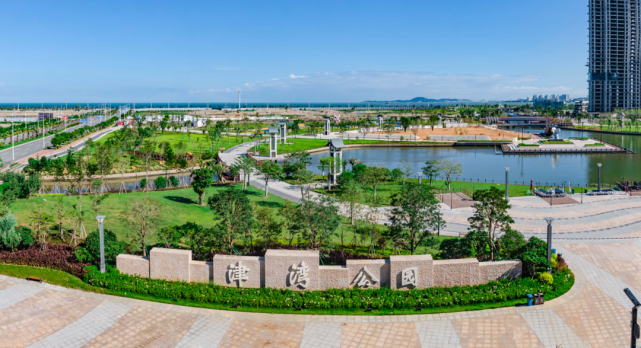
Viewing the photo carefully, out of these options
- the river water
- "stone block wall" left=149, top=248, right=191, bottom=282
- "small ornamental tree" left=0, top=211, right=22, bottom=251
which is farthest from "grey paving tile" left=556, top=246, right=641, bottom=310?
the river water

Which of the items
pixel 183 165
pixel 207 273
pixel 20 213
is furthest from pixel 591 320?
pixel 183 165

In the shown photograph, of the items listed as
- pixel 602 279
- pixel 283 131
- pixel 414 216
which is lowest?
pixel 602 279

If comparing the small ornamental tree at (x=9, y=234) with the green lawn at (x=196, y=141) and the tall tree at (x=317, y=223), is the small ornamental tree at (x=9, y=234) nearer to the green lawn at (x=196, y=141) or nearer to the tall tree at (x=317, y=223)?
the tall tree at (x=317, y=223)

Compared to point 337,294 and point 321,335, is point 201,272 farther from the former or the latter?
point 321,335

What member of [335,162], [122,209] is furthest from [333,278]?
[335,162]

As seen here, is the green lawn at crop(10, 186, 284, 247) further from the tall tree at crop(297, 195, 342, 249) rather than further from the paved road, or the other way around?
the paved road
